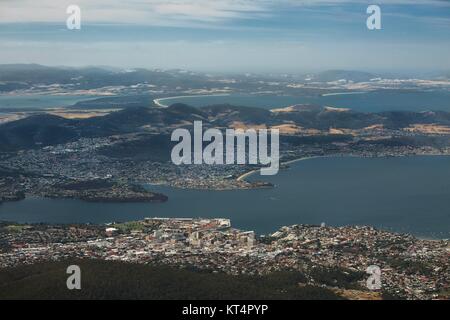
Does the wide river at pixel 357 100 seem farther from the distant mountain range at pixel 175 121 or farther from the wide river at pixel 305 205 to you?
the wide river at pixel 305 205

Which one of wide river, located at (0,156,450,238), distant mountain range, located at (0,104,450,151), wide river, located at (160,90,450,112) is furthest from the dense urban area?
wide river, located at (160,90,450,112)

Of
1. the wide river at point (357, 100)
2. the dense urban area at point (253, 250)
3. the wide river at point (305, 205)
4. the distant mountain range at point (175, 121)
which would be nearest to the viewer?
the dense urban area at point (253, 250)

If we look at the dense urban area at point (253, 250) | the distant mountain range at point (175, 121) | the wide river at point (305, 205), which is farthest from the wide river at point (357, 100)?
the dense urban area at point (253, 250)

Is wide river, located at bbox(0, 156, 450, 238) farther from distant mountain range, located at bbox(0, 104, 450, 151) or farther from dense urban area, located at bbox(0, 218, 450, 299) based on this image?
distant mountain range, located at bbox(0, 104, 450, 151)

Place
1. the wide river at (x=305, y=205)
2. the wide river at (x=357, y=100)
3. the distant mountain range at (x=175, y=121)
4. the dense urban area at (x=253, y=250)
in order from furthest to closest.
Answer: the wide river at (x=357, y=100) → the distant mountain range at (x=175, y=121) → the wide river at (x=305, y=205) → the dense urban area at (x=253, y=250)

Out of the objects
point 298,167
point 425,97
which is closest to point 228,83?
point 425,97

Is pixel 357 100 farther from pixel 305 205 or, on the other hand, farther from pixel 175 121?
pixel 305 205

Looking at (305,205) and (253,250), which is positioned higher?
(253,250)

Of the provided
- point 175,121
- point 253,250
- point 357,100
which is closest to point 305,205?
point 253,250

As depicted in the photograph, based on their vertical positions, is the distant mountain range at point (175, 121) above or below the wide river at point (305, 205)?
above
